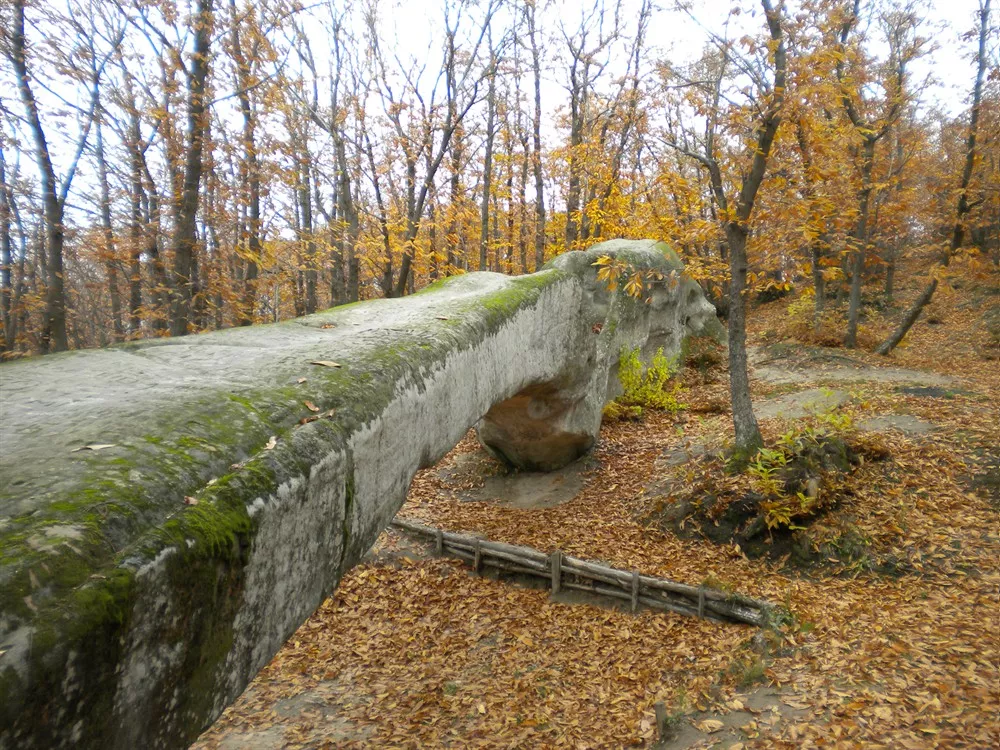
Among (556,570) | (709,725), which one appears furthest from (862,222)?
(709,725)

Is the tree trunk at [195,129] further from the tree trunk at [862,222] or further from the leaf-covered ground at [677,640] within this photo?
the tree trunk at [862,222]

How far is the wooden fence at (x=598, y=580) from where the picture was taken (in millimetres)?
6012

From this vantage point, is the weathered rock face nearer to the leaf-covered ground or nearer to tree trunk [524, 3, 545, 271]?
the leaf-covered ground

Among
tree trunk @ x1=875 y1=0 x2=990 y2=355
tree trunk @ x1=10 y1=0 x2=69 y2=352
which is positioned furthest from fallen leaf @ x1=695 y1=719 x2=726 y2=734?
tree trunk @ x1=875 y1=0 x2=990 y2=355

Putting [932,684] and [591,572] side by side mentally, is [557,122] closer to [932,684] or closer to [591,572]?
[591,572]

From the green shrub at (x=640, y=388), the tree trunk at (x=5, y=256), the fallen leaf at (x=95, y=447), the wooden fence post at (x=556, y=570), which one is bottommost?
the wooden fence post at (x=556, y=570)

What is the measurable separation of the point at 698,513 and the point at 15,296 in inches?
551

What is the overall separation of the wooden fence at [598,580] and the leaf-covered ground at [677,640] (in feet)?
0.62

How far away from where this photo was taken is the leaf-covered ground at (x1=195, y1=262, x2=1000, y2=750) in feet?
14.0

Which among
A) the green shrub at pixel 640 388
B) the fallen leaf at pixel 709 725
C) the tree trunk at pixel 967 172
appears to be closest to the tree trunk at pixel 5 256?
the fallen leaf at pixel 709 725

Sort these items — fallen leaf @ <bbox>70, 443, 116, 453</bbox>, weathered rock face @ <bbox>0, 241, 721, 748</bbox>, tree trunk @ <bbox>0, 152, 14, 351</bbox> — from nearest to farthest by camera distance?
weathered rock face @ <bbox>0, 241, 721, 748</bbox> < fallen leaf @ <bbox>70, 443, 116, 453</bbox> < tree trunk @ <bbox>0, 152, 14, 351</bbox>

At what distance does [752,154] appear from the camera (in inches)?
303

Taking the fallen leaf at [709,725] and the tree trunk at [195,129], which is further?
the tree trunk at [195,129]

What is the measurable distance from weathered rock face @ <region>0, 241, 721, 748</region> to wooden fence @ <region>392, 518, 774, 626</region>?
2.81 meters
